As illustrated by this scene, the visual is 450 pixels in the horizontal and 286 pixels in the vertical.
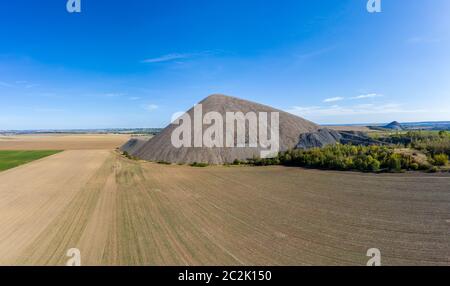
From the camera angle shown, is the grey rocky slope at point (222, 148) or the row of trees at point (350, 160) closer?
the row of trees at point (350, 160)

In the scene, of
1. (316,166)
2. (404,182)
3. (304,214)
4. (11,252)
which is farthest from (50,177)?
(404,182)

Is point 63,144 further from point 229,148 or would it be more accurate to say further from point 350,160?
point 350,160

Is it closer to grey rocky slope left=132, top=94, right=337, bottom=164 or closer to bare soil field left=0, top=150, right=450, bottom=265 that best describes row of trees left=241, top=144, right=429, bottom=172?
bare soil field left=0, top=150, right=450, bottom=265

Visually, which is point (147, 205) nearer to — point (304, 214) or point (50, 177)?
point (304, 214)

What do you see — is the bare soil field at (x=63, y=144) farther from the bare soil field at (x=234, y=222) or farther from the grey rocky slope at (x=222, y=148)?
the bare soil field at (x=234, y=222)

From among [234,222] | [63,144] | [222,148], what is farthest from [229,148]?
[63,144]

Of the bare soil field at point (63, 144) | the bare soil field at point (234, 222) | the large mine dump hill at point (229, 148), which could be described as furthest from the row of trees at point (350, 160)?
the bare soil field at point (63, 144)
